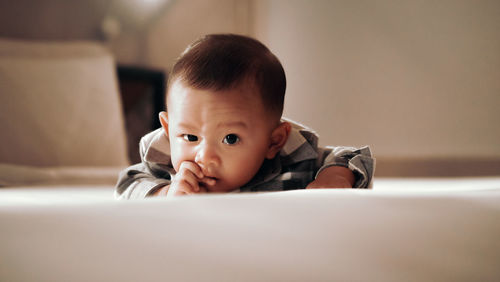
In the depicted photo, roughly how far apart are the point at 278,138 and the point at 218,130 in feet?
0.49

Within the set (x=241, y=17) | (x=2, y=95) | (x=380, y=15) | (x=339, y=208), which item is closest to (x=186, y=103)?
(x=339, y=208)

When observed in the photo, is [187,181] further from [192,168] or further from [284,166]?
[284,166]

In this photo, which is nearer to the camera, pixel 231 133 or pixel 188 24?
pixel 231 133

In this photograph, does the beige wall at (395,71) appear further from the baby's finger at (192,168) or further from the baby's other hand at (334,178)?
the baby's finger at (192,168)

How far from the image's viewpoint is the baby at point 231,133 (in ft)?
1.95

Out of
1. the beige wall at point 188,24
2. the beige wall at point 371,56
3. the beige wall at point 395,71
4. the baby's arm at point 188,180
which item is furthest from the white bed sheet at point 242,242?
the beige wall at point 188,24

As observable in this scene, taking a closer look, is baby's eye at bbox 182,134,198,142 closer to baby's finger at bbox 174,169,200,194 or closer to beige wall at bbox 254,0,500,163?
baby's finger at bbox 174,169,200,194

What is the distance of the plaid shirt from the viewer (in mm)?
691

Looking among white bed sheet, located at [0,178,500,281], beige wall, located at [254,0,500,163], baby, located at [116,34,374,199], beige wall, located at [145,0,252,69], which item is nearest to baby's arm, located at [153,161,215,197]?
baby, located at [116,34,374,199]

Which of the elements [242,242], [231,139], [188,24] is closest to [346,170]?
[231,139]

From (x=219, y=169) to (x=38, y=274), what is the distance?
17.3 inches

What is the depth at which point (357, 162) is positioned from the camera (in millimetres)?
694

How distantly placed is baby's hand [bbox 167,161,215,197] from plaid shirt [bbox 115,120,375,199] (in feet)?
0.31

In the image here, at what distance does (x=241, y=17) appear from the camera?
2.84 m
